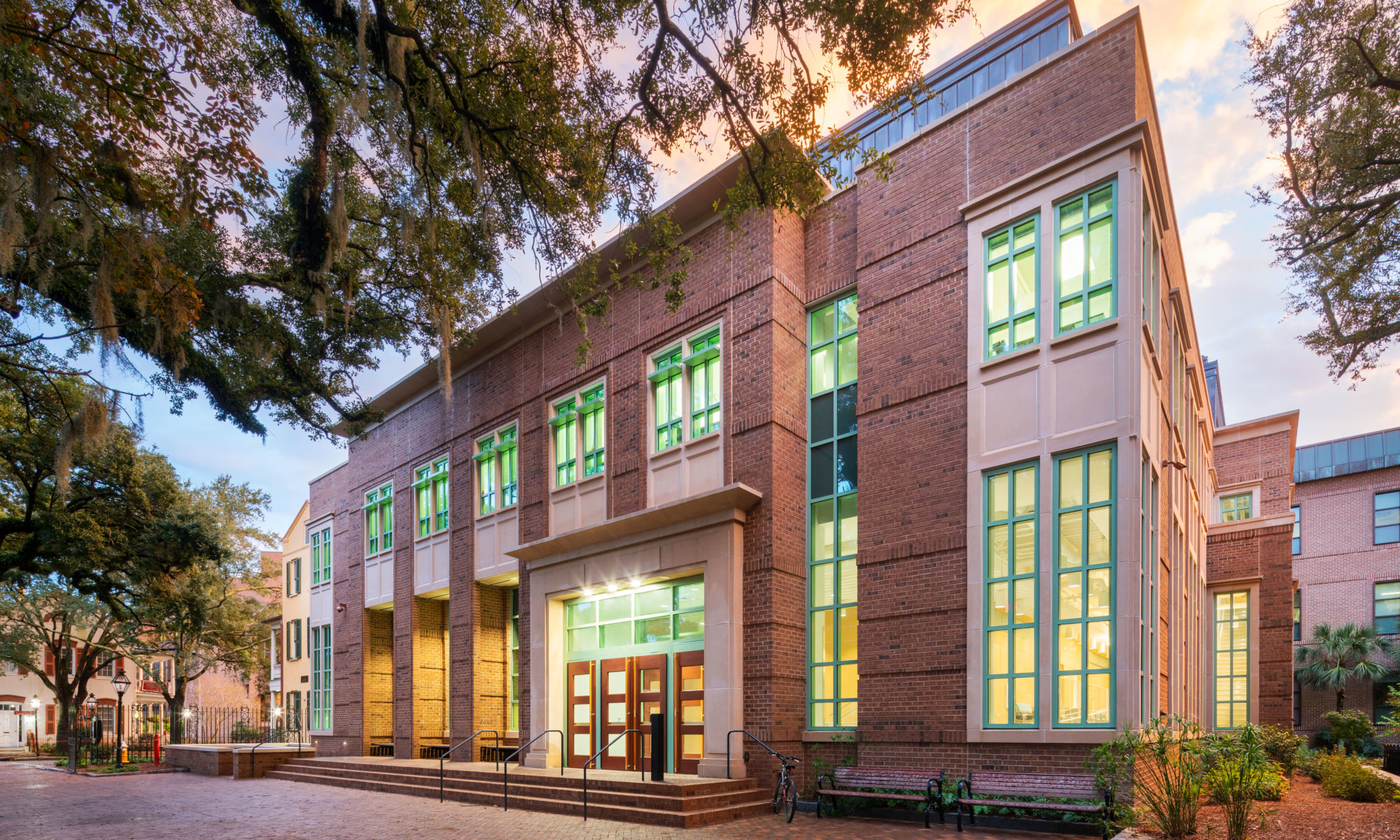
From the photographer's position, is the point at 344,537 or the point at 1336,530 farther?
the point at 1336,530

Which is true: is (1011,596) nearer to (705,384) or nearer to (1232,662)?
(705,384)

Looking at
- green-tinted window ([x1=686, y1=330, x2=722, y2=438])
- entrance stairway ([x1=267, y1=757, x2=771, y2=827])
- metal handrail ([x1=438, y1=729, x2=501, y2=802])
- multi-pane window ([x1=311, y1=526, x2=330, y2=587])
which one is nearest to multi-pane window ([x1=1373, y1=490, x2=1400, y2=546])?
green-tinted window ([x1=686, y1=330, x2=722, y2=438])

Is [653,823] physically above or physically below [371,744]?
above

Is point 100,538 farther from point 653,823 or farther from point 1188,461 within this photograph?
point 1188,461

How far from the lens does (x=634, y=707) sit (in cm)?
1562

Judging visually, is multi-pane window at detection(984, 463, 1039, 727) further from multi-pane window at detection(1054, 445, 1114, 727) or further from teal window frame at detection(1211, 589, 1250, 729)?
teal window frame at detection(1211, 589, 1250, 729)

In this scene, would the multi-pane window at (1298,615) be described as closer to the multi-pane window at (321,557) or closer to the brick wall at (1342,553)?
the brick wall at (1342,553)

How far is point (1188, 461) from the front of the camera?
19.2 metres

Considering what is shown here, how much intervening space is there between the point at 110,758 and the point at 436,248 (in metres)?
29.0

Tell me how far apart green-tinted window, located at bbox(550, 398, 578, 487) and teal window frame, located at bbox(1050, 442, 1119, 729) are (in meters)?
10.1

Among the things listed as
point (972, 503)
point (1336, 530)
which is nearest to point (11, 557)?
point (972, 503)

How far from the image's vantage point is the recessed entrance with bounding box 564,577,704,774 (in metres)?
14.6

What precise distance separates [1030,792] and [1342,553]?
35560 mm

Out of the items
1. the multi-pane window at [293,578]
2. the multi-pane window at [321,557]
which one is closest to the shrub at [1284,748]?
the multi-pane window at [321,557]
